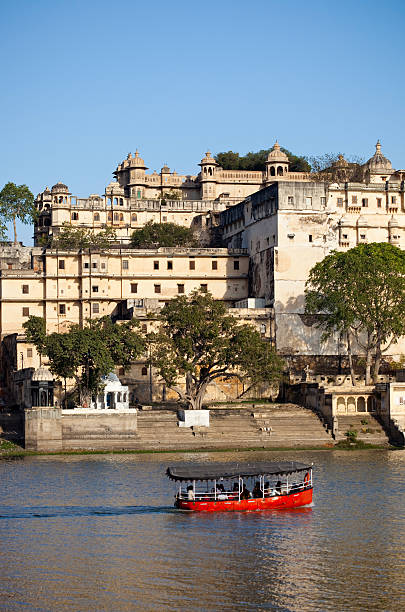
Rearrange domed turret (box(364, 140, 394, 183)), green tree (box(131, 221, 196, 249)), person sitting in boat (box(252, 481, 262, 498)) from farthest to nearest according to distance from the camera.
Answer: domed turret (box(364, 140, 394, 183)) → green tree (box(131, 221, 196, 249)) → person sitting in boat (box(252, 481, 262, 498))

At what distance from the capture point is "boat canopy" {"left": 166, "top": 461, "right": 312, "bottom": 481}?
43.4 m

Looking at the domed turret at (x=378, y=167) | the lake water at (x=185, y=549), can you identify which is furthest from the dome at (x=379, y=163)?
the lake water at (x=185, y=549)

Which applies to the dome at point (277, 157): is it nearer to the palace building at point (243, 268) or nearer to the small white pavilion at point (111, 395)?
the palace building at point (243, 268)

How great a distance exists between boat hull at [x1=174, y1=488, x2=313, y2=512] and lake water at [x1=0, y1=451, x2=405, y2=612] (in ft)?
1.68

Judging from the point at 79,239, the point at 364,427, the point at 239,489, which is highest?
the point at 79,239

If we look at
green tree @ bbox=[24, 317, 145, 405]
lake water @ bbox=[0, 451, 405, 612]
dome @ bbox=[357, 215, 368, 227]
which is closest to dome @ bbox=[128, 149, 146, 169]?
dome @ bbox=[357, 215, 368, 227]

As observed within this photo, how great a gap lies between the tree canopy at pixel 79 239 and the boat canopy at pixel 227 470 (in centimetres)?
5456

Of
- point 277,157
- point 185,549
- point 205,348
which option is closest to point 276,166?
point 277,157

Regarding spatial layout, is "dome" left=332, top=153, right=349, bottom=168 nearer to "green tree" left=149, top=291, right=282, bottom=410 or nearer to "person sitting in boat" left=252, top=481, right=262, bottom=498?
"green tree" left=149, top=291, right=282, bottom=410

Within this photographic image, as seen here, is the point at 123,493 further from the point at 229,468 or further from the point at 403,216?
the point at 403,216

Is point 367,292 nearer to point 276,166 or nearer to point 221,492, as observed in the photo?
point 221,492

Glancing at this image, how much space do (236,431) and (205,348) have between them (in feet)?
19.5

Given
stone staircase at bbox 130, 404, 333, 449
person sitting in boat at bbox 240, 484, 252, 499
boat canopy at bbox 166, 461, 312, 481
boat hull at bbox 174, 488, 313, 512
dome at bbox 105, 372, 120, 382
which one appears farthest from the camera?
dome at bbox 105, 372, 120, 382

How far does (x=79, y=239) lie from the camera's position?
341 feet
